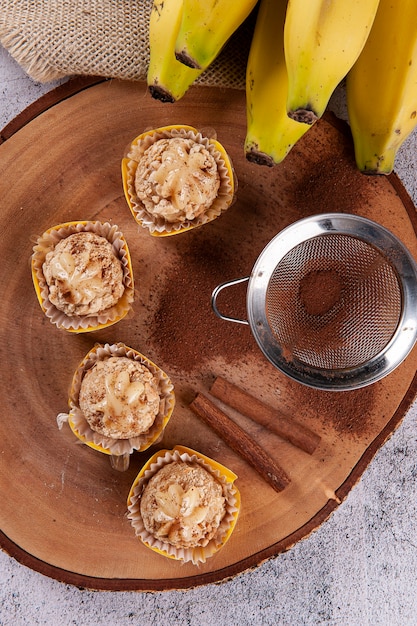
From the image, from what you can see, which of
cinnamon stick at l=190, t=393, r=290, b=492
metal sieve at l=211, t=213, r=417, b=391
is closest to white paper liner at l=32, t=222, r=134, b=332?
metal sieve at l=211, t=213, r=417, b=391

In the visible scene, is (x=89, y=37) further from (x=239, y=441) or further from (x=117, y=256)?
(x=239, y=441)

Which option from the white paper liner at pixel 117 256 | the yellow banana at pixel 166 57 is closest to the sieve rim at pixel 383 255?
the white paper liner at pixel 117 256

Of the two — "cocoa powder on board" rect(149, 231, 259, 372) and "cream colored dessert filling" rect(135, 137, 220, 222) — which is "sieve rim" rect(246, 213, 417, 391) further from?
"cream colored dessert filling" rect(135, 137, 220, 222)

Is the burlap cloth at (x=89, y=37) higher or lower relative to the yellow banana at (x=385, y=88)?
lower

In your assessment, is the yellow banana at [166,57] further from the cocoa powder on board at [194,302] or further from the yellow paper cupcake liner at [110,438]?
the yellow paper cupcake liner at [110,438]

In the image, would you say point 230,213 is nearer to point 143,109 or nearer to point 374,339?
point 143,109
